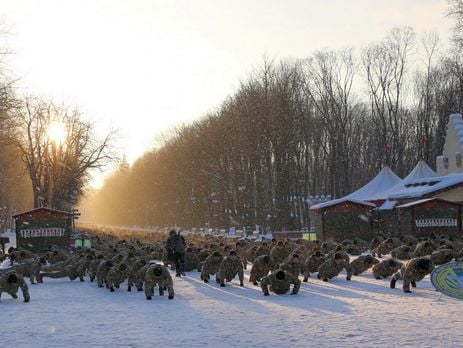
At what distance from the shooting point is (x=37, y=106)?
208 feet

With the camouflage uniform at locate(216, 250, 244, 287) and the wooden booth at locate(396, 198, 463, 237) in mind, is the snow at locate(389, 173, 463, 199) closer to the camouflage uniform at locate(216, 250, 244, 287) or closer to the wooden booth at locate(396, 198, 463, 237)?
the wooden booth at locate(396, 198, 463, 237)

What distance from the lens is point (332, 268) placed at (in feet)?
68.1

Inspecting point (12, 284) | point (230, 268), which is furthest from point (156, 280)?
point (12, 284)

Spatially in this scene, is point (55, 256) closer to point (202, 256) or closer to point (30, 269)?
point (30, 269)

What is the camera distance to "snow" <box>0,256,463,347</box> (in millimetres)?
11000

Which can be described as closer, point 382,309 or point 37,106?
point 382,309

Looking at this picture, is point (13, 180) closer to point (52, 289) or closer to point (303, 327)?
point (52, 289)

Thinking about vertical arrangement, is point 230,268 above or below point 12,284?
above

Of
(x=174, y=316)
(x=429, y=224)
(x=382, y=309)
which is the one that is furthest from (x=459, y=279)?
(x=429, y=224)

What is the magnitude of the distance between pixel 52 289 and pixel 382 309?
35.0 ft

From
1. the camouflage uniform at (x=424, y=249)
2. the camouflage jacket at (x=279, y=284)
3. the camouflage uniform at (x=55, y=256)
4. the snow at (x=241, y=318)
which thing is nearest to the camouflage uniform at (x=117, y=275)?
the snow at (x=241, y=318)

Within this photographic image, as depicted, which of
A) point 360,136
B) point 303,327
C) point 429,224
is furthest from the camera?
point 360,136

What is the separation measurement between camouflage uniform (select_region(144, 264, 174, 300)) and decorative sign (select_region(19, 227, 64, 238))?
67.9 ft

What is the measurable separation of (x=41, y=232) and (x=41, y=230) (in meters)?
0.11
